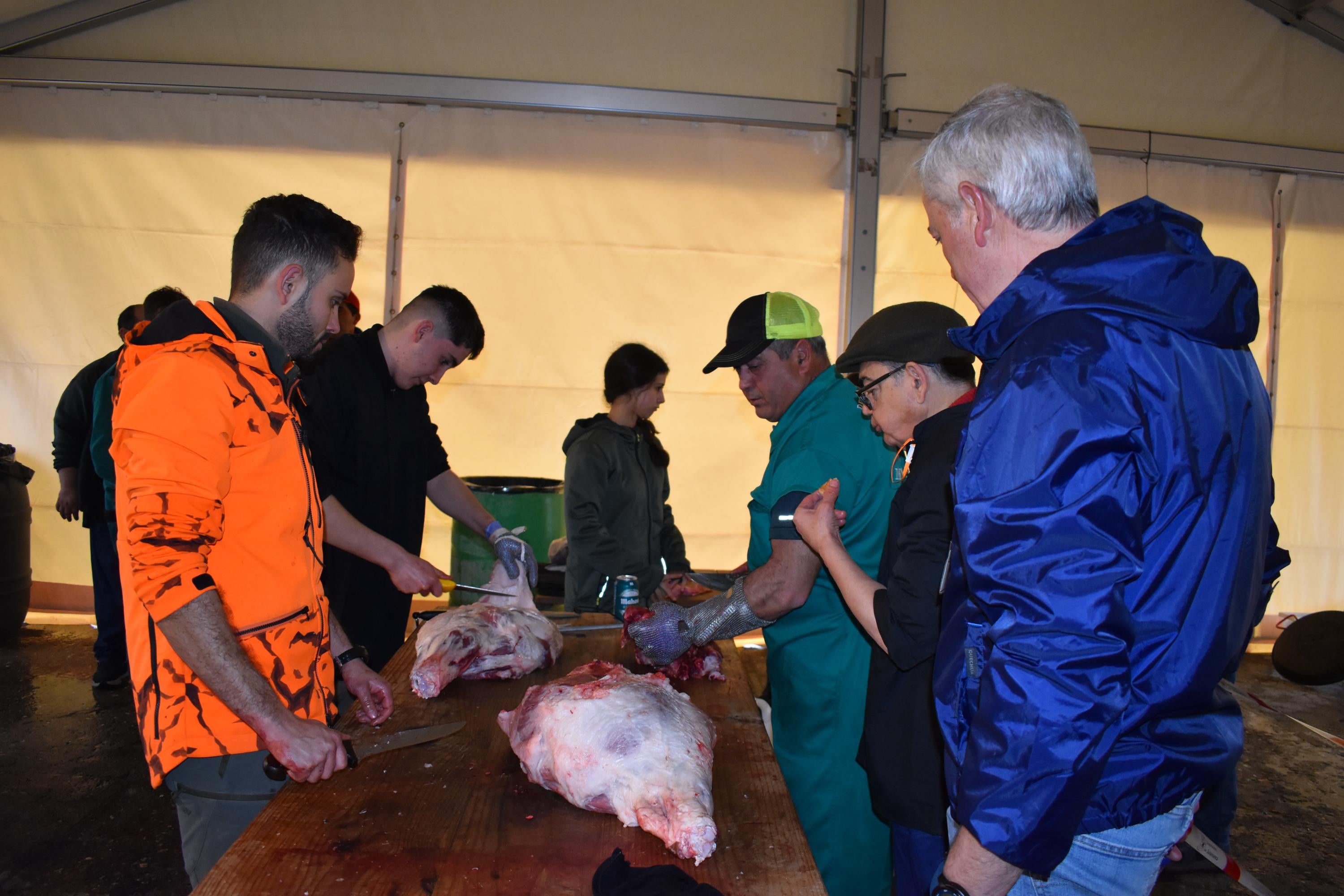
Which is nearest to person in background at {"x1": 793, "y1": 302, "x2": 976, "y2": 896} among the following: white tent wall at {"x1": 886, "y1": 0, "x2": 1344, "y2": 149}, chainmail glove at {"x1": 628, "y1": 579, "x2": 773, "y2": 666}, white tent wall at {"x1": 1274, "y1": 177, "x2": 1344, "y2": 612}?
chainmail glove at {"x1": 628, "y1": 579, "x2": 773, "y2": 666}

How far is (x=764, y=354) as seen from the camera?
2859 millimetres

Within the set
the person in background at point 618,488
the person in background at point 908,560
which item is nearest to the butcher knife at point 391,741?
the person in background at point 908,560

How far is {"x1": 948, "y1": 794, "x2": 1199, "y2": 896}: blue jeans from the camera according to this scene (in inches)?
54.4

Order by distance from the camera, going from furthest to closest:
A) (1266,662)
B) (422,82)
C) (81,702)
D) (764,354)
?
(1266,662), (422,82), (81,702), (764,354)

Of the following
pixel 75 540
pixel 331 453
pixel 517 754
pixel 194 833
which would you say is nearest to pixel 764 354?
pixel 517 754

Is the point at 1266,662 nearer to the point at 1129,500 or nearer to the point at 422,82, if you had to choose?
the point at 1129,500

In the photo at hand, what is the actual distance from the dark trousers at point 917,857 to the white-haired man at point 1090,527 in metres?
0.64

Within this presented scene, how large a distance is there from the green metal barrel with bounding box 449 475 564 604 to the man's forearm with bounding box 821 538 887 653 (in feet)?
11.5

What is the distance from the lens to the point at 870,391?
7.49 feet

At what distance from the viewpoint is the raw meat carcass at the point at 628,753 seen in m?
1.79

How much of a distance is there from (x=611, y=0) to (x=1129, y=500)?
6.73m

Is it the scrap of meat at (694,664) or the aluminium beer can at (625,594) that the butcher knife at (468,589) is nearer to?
the aluminium beer can at (625,594)

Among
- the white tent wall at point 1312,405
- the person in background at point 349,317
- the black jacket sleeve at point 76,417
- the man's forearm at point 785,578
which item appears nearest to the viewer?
the man's forearm at point 785,578

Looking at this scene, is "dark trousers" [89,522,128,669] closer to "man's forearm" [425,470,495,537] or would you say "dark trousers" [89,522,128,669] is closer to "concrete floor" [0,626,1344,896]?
"concrete floor" [0,626,1344,896]
